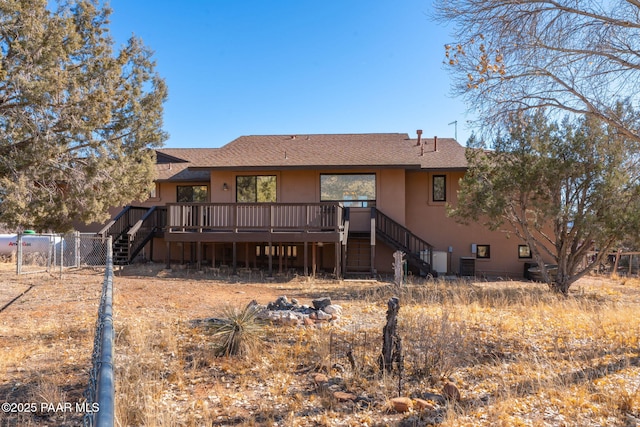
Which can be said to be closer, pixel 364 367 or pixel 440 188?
pixel 364 367

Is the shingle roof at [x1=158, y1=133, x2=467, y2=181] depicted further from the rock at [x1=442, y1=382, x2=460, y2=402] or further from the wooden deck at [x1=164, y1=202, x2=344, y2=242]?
the rock at [x1=442, y1=382, x2=460, y2=402]

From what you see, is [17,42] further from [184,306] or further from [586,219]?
[586,219]

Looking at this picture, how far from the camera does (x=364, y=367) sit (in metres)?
5.29

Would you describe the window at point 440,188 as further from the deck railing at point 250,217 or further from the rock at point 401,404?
the rock at point 401,404

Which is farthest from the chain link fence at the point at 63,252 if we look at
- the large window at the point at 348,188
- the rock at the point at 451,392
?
the rock at the point at 451,392

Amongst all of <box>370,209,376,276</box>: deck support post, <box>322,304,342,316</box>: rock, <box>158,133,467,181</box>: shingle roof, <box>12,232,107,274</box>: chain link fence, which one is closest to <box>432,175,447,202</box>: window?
<box>158,133,467,181</box>: shingle roof

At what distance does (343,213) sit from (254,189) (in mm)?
4126

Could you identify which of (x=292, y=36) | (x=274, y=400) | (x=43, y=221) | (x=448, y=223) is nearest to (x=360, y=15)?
(x=292, y=36)

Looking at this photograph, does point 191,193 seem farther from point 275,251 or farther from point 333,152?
point 333,152

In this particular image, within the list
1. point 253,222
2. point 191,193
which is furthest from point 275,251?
point 191,193

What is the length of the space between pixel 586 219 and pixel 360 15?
29.8 ft

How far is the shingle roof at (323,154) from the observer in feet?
54.5

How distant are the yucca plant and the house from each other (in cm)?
879

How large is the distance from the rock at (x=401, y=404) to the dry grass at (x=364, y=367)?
8 centimetres
